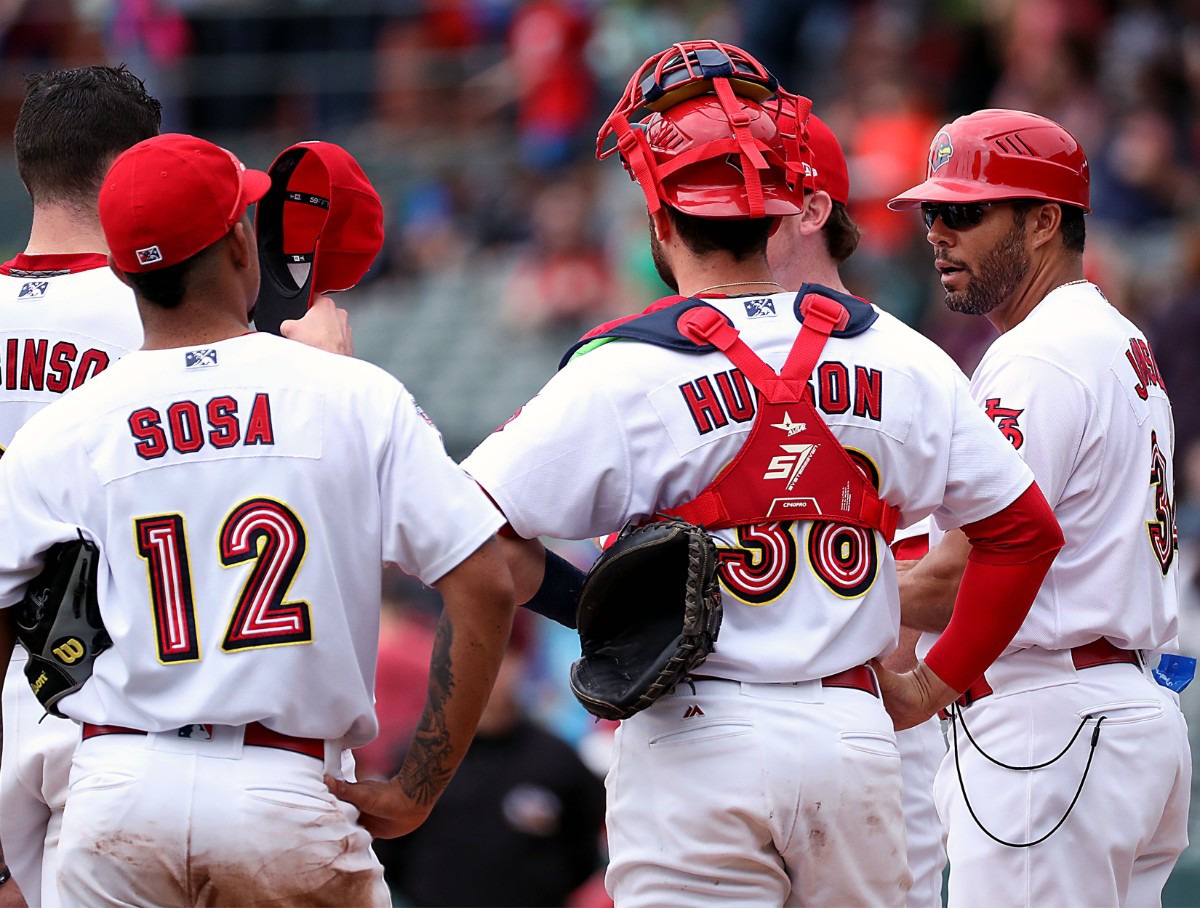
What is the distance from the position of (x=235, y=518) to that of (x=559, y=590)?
845mm

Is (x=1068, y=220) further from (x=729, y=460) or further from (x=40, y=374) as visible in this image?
(x=40, y=374)

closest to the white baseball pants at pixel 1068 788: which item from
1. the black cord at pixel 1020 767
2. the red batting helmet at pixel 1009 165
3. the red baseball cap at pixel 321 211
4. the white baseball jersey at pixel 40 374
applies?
the black cord at pixel 1020 767

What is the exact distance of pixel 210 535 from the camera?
325 centimetres

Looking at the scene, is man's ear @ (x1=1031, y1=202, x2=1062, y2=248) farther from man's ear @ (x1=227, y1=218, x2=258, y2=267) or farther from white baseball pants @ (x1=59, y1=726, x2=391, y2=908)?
white baseball pants @ (x1=59, y1=726, x2=391, y2=908)

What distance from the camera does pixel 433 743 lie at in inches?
137

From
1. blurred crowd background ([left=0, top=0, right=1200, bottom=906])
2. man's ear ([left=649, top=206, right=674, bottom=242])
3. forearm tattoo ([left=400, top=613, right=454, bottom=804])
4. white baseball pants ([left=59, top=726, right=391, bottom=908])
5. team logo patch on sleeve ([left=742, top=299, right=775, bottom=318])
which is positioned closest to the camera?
white baseball pants ([left=59, top=726, right=391, bottom=908])

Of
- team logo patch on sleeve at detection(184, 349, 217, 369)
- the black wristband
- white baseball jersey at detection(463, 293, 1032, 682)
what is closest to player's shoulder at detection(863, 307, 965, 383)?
white baseball jersey at detection(463, 293, 1032, 682)

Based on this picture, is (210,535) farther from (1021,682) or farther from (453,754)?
(1021,682)

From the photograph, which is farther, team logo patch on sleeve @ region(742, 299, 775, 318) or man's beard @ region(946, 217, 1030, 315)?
man's beard @ region(946, 217, 1030, 315)

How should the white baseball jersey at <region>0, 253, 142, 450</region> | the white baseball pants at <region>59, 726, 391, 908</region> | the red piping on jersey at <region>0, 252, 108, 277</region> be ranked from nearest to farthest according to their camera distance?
the white baseball pants at <region>59, 726, 391, 908</region> → the white baseball jersey at <region>0, 253, 142, 450</region> → the red piping on jersey at <region>0, 252, 108, 277</region>

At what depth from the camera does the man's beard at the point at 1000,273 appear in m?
4.57

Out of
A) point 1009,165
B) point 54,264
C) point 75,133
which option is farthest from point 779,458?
point 75,133

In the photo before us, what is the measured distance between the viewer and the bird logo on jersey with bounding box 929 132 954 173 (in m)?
4.61

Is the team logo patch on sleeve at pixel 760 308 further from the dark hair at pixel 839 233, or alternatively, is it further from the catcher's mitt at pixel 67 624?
the catcher's mitt at pixel 67 624
